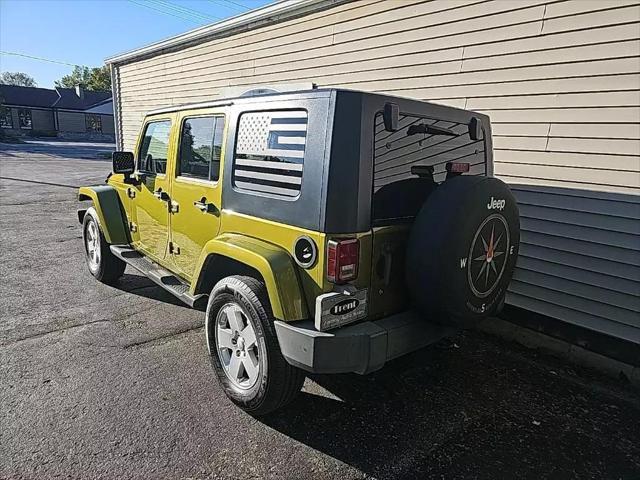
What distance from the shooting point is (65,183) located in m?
13.9

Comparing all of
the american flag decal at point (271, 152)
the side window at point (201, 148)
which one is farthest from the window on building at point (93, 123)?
the american flag decal at point (271, 152)

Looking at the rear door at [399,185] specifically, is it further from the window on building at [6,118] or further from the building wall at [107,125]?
the building wall at [107,125]

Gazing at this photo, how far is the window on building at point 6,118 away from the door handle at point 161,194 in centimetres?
5417

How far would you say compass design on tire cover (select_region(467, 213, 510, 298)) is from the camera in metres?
2.52

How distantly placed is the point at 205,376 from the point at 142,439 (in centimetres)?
74

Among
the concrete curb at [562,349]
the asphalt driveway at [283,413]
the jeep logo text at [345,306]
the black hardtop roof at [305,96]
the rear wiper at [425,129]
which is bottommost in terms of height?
the asphalt driveway at [283,413]

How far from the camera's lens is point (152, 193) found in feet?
13.3

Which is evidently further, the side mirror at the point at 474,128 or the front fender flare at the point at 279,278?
the side mirror at the point at 474,128

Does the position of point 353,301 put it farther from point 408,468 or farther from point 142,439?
point 142,439

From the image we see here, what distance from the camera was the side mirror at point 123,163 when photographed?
4.36 m

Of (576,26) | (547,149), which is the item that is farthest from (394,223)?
(576,26)

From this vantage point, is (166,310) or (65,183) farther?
(65,183)

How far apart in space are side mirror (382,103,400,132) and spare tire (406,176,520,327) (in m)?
0.45

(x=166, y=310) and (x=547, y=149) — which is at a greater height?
(x=547, y=149)
